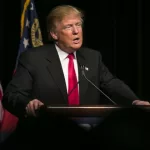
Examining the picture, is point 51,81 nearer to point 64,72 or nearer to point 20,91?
point 64,72

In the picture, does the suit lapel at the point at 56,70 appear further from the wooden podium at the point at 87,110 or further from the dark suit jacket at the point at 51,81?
the wooden podium at the point at 87,110

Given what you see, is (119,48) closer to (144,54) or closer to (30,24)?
(144,54)

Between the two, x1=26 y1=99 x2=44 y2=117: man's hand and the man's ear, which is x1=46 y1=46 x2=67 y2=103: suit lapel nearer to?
the man's ear

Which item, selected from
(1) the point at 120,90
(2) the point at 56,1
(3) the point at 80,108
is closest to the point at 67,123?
(3) the point at 80,108

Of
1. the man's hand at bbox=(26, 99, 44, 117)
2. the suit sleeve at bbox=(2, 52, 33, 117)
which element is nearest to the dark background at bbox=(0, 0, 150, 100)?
the suit sleeve at bbox=(2, 52, 33, 117)

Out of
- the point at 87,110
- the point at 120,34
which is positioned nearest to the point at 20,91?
the point at 87,110

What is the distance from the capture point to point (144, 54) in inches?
168

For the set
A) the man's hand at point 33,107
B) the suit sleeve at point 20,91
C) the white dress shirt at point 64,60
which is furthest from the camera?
the white dress shirt at point 64,60

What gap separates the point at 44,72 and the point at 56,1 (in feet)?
6.19

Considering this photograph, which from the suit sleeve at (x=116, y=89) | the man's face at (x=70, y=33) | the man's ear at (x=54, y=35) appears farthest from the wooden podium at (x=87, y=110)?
the man's ear at (x=54, y=35)

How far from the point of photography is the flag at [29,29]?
3.56m

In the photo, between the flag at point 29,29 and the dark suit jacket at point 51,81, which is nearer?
the dark suit jacket at point 51,81

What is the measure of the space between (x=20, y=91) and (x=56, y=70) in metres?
0.32

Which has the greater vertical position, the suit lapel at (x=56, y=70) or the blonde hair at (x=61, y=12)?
the blonde hair at (x=61, y=12)
